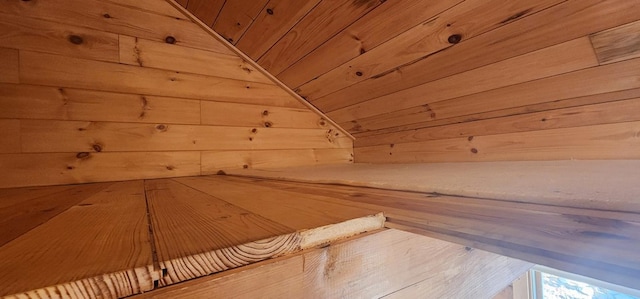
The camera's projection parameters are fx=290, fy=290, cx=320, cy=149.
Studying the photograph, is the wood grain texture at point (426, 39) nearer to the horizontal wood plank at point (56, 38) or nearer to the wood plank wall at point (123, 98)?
the wood plank wall at point (123, 98)

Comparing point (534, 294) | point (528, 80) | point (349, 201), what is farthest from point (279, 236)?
point (534, 294)

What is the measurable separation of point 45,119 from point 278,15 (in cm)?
117

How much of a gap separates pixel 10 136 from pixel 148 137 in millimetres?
521

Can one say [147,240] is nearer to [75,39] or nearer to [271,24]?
[271,24]

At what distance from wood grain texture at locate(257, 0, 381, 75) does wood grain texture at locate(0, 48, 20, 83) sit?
44.6 inches

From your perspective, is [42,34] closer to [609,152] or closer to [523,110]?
[523,110]

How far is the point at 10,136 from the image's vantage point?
1269mm

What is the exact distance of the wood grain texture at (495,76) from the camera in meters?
0.93

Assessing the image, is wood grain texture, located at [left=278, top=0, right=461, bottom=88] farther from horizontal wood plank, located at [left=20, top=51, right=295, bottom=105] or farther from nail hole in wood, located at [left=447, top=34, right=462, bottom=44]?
horizontal wood plank, located at [left=20, top=51, right=295, bottom=105]

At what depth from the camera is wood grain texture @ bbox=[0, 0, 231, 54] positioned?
1.34 m

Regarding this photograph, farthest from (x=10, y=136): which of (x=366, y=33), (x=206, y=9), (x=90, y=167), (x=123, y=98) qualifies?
(x=366, y=33)

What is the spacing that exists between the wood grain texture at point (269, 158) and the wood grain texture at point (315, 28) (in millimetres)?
585

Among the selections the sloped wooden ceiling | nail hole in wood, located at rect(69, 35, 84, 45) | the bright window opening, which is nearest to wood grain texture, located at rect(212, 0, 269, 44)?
the sloped wooden ceiling

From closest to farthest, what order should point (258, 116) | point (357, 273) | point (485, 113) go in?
point (357, 273), point (485, 113), point (258, 116)
